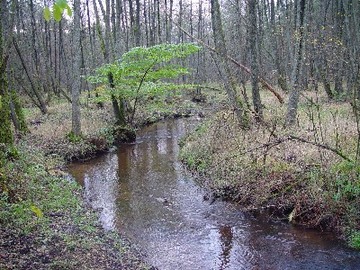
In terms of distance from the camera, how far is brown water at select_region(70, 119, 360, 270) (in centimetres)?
682

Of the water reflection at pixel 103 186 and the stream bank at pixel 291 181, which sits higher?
the stream bank at pixel 291 181

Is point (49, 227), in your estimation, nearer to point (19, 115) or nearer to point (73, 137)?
point (73, 137)

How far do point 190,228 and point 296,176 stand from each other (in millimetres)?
2551

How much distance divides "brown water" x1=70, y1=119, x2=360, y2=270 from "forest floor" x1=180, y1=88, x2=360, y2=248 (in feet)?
1.15

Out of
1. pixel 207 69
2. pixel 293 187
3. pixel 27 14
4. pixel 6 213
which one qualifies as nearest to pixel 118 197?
pixel 6 213

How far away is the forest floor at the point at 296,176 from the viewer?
24.6ft

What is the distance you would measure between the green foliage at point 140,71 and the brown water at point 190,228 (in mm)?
4940

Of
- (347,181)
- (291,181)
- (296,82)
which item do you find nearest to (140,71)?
(296,82)

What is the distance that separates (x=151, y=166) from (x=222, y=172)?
3.74 m

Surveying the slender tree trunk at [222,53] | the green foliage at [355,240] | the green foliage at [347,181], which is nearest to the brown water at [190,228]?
the green foliage at [355,240]

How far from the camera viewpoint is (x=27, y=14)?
110 ft

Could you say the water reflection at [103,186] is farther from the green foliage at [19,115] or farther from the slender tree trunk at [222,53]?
the slender tree trunk at [222,53]

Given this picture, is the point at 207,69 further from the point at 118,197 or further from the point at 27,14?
the point at 118,197

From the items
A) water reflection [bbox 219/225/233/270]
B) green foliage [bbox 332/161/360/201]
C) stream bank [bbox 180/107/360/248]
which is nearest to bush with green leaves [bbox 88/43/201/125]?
stream bank [bbox 180/107/360/248]
